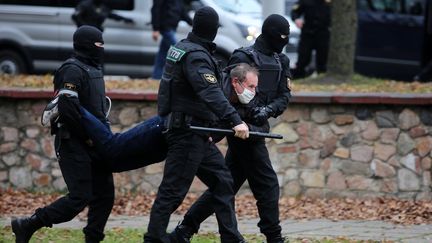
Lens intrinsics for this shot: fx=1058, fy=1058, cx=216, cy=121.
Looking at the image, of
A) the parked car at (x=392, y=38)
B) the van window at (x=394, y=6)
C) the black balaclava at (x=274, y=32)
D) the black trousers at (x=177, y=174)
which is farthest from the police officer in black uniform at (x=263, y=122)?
the van window at (x=394, y=6)

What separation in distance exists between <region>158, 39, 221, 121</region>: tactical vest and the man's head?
10.1 inches

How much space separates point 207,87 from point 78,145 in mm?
1148

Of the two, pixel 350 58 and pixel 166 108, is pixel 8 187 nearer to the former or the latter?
pixel 166 108

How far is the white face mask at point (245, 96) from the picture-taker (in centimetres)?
798

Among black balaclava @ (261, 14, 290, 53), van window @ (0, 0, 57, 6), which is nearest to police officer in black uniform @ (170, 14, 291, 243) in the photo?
black balaclava @ (261, 14, 290, 53)

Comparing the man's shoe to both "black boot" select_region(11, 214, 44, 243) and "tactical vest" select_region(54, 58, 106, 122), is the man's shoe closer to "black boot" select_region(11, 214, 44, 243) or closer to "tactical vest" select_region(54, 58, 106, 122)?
"tactical vest" select_region(54, 58, 106, 122)

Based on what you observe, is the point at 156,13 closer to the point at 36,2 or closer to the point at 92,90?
the point at 36,2

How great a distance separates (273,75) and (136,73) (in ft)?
28.5

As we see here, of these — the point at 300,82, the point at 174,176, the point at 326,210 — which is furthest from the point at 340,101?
the point at 174,176

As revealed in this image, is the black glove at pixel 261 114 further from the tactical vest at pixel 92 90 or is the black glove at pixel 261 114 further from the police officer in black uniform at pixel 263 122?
the tactical vest at pixel 92 90

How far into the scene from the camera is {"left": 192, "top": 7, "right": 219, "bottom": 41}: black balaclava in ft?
25.1

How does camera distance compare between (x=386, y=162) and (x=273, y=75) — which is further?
(x=386, y=162)

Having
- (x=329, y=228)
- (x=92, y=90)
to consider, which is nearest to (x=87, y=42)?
(x=92, y=90)

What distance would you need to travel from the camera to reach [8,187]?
442 inches
